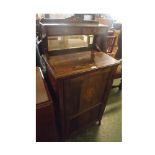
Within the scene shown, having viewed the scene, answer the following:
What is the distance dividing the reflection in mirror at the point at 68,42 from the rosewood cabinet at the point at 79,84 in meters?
0.10

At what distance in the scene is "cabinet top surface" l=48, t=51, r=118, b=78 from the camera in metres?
1.00

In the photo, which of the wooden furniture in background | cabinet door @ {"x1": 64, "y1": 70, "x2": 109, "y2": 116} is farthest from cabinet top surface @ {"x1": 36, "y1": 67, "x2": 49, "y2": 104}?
cabinet door @ {"x1": 64, "y1": 70, "x2": 109, "y2": 116}

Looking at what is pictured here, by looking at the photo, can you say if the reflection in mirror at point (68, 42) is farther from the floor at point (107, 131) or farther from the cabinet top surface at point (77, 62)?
the floor at point (107, 131)

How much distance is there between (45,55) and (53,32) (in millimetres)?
224

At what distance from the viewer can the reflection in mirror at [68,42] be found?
1.27 m

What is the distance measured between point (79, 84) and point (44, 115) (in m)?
0.34

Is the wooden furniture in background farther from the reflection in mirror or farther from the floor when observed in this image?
the floor

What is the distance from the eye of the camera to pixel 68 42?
1.34 m

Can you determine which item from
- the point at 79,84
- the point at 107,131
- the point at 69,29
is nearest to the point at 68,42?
the point at 69,29

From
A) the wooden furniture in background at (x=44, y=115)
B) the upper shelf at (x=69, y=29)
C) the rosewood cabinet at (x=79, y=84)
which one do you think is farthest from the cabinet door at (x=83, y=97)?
the upper shelf at (x=69, y=29)

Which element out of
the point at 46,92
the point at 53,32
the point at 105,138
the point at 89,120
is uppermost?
the point at 53,32
